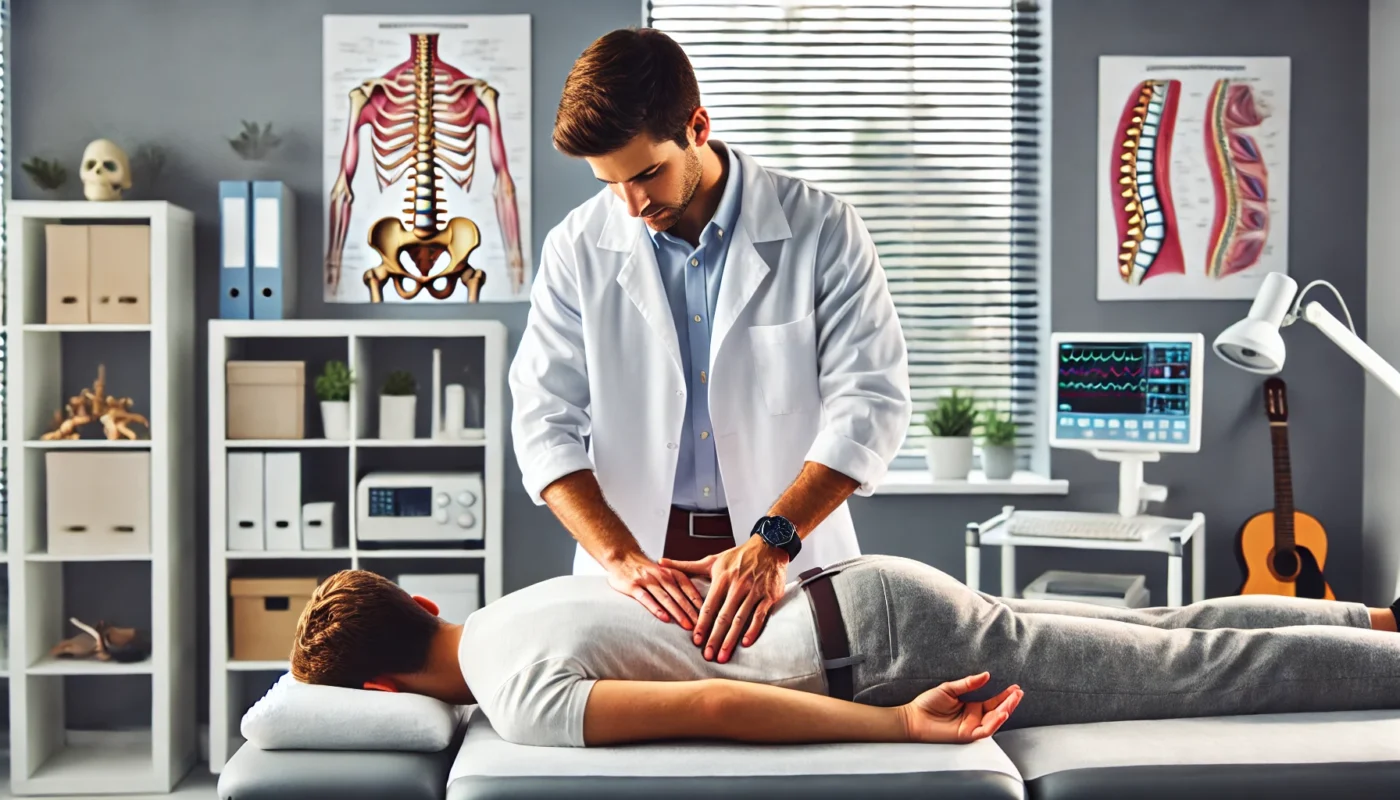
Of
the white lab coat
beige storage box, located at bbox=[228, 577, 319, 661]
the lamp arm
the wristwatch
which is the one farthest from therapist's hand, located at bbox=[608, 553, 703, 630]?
the lamp arm

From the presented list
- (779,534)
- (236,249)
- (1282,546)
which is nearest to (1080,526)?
(1282,546)

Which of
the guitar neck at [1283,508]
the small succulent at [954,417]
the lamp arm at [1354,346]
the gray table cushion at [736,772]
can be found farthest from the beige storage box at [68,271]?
the guitar neck at [1283,508]

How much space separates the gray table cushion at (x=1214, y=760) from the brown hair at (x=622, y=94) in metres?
0.93

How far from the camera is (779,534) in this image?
1.61m

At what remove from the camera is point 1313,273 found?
325cm

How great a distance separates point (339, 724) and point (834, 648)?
62cm

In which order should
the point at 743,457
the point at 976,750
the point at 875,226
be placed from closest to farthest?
the point at 976,750
the point at 743,457
the point at 875,226

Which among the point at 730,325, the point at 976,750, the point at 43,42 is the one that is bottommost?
the point at 976,750

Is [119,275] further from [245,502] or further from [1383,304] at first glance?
[1383,304]

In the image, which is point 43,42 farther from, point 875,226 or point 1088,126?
point 1088,126

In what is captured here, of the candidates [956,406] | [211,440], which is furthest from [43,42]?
[956,406]

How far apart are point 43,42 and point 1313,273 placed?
351cm

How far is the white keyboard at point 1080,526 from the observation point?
2.78m

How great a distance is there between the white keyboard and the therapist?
1.01 metres
